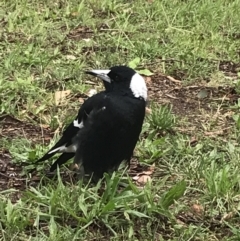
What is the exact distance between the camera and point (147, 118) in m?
4.12

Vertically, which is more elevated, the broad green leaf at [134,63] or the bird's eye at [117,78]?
the bird's eye at [117,78]

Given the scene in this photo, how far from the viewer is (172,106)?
4.50 metres

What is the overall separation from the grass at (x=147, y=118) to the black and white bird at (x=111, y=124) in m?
0.13

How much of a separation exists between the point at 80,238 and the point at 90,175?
52cm

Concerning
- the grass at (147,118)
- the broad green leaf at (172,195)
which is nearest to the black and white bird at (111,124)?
the grass at (147,118)

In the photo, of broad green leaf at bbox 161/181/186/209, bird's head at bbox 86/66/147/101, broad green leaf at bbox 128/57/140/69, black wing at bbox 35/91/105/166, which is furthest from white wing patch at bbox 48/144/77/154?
broad green leaf at bbox 128/57/140/69

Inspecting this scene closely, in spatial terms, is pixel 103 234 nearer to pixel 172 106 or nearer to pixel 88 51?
pixel 172 106

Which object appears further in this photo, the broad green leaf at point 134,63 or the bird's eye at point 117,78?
the broad green leaf at point 134,63

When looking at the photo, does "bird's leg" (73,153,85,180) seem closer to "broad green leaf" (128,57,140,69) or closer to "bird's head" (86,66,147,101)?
"bird's head" (86,66,147,101)

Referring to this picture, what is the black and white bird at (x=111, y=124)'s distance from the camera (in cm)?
312

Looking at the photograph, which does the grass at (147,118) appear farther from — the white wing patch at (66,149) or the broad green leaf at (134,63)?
the white wing patch at (66,149)

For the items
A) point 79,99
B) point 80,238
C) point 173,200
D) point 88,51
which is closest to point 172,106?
point 79,99

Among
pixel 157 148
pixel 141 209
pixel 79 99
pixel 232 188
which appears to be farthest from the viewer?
pixel 79 99

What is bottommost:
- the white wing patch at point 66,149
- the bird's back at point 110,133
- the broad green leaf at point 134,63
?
the broad green leaf at point 134,63
